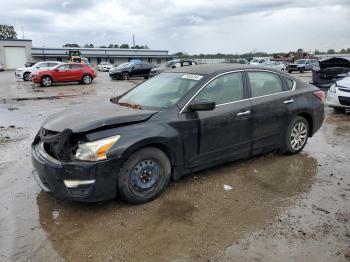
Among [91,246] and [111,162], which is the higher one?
[111,162]

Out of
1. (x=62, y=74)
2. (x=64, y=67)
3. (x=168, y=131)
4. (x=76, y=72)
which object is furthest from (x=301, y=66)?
(x=168, y=131)

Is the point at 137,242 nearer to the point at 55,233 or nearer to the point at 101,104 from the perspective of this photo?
the point at 55,233

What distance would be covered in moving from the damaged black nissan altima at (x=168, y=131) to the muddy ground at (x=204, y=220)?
299 millimetres

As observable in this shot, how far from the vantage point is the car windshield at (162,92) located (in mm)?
4633

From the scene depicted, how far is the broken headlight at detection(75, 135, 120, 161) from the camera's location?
3.71 m

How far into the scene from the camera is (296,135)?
590cm

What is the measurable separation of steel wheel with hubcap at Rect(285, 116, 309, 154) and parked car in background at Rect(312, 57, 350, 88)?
27.3ft

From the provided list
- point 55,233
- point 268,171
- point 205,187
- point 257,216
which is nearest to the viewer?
point 55,233

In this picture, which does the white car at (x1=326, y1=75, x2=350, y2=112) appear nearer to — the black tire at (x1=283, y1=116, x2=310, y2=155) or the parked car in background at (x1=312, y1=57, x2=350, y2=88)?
the parked car in background at (x1=312, y1=57, x2=350, y2=88)

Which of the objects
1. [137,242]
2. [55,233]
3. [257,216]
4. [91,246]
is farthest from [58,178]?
[257,216]

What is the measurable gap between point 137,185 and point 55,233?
3.38 feet

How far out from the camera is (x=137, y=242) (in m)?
3.38

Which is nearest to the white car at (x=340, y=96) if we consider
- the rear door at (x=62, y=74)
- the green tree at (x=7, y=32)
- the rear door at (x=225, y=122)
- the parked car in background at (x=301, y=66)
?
the rear door at (x=225, y=122)

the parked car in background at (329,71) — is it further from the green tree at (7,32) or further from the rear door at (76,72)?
the green tree at (7,32)
